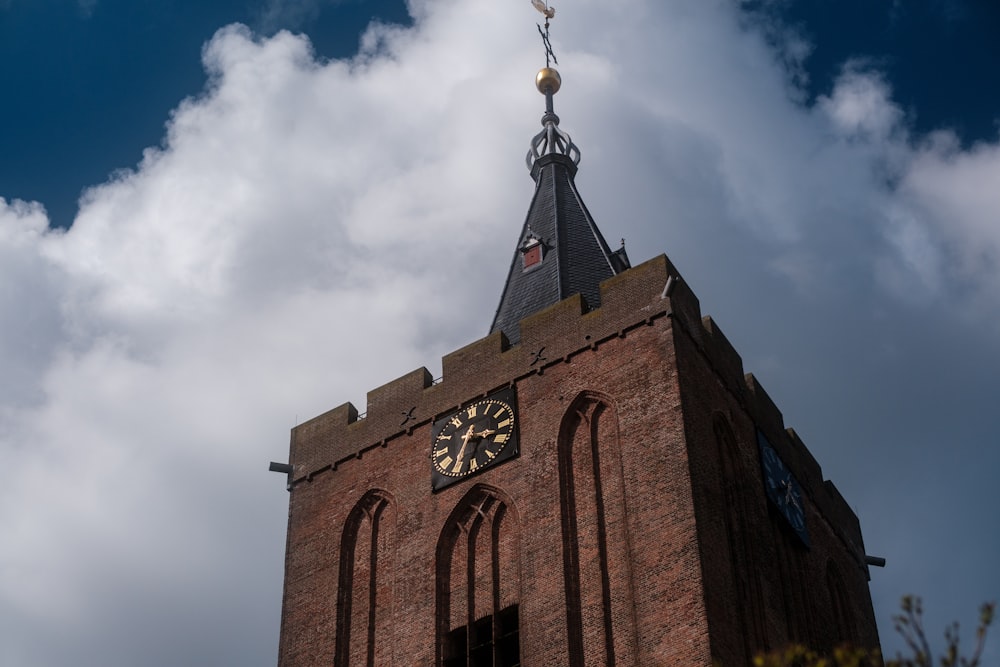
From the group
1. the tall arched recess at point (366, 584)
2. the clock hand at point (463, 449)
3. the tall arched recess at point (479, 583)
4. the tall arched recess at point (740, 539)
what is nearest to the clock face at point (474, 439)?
the clock hand at point (463, 449)

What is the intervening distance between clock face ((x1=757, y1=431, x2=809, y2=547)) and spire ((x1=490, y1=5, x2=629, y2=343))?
200 inches

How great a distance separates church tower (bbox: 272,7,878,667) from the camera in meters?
28.6

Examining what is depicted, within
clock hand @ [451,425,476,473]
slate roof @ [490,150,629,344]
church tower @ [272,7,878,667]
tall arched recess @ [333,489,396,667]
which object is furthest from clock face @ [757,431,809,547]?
tall arched recess @ [333,489,396,667]

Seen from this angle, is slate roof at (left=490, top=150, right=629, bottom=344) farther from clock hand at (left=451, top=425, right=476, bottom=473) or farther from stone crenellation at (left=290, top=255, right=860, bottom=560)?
clock hand at (left=451, top=425, right=476, bottom=473)

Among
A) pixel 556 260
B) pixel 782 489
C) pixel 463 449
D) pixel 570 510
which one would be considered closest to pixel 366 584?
pixel 463 449

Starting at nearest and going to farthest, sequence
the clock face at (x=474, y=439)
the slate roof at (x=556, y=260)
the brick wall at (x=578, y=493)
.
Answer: the brick wall at (x=578, y=493), the clock face at (x=474, y=439), the slate roof at (x=556, y=260)

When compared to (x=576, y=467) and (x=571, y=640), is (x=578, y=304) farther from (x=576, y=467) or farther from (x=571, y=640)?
(x=571, y=640)

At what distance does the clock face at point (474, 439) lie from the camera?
32.3m

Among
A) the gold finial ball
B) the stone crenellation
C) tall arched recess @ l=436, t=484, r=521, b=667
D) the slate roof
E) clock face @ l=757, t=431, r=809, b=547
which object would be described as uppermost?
the gold finial ball

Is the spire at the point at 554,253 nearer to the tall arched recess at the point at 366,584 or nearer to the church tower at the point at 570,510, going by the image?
the church tower at the point at 570,510

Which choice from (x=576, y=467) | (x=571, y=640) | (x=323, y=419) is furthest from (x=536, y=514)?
(x=323, y=419)

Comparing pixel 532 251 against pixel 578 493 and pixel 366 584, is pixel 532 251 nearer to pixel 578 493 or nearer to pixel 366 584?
pixel 578 493

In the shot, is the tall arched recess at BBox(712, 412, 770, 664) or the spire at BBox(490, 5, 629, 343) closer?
the tall arched recess at BBox(712, 412, 770, 664)

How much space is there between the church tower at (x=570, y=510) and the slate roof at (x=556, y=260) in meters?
0.46
